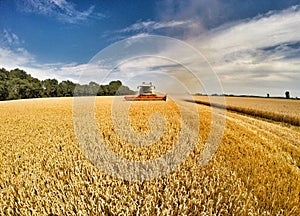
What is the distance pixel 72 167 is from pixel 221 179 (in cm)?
229

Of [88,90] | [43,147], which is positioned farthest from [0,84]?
[43,147]

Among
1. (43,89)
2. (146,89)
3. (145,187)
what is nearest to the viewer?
(145,187)

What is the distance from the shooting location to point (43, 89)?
209ft

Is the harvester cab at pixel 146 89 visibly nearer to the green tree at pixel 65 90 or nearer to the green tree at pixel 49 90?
the green tree at pixel 49 90

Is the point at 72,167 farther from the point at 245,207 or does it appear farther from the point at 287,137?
the point at 287,137

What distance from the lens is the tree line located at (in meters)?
55.8

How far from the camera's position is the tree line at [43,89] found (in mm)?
55766

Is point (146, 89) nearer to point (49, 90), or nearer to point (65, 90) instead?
point (49, 90)

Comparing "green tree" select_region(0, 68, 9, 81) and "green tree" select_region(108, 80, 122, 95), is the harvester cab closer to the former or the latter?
"green tree" select_region(108, 80, 122, 95)

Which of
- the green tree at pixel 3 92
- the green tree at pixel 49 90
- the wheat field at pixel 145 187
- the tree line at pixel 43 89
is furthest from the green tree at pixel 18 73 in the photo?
the wheat field at pixel 145 187

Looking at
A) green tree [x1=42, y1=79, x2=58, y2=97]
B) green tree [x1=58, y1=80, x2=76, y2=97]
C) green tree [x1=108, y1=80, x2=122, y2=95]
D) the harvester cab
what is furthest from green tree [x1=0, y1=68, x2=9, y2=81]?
the harvester cab

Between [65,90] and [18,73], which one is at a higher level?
[18,73]

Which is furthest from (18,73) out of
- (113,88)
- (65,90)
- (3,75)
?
(113,88)

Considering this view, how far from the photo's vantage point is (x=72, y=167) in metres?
3.75
